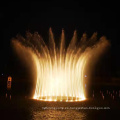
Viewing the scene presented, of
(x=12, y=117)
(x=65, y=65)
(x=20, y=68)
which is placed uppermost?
(x=20, y=68)

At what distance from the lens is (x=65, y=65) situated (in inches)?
952

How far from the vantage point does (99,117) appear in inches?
460

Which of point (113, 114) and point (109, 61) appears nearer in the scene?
point (113, 114)

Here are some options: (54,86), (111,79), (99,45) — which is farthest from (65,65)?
(111,79)

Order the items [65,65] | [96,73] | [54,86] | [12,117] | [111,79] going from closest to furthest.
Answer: [12,117] → [54,86] → [65,65] → [111,79] → [96,73]

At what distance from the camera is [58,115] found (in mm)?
11984

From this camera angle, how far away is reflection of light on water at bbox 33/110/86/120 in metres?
11.3

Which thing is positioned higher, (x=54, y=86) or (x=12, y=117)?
(x=54, y=86)

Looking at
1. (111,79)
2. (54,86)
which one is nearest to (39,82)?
(54,86)

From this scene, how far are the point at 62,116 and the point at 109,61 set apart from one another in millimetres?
58480

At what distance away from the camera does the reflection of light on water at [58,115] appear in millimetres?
11347

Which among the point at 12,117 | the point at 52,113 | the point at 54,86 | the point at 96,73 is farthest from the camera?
the point at 96,73

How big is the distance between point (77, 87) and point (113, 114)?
1242 cm

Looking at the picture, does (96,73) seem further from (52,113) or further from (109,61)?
(52,113)
